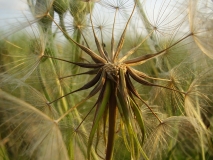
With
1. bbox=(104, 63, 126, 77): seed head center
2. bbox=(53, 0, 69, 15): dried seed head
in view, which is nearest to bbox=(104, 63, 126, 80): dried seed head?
bbox=(104, 63, 126, 77): seed head center

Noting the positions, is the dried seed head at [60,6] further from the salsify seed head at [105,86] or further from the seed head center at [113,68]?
the seed head center at [113,68]

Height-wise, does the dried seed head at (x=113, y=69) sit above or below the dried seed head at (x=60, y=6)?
below

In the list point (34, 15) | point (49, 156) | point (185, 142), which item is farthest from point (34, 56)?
point (185, 142)

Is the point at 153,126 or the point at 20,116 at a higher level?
the point at 20,116

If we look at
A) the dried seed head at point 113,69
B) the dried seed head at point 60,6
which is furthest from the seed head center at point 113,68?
the dried seed head at point 60,6

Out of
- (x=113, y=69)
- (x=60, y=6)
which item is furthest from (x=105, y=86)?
(x=60, y=6)

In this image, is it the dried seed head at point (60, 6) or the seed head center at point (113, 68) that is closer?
the seed head center at point (113, 68)

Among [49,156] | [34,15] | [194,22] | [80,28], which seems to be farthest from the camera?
[80,28]

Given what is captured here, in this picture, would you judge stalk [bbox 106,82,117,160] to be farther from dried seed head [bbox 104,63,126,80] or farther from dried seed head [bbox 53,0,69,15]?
dried seed head [bbox 53,0,69,15]

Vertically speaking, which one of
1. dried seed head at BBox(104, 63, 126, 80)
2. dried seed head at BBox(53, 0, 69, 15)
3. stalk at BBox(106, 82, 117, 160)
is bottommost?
stalk at BBox(106, 82, 117, 160)

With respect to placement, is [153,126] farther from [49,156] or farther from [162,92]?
[49,156]

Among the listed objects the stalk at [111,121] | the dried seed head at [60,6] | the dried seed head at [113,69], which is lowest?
the stalk at [111,121]
